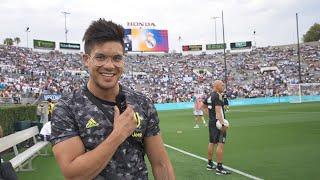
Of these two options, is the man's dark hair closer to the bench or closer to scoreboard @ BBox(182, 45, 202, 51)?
the bench

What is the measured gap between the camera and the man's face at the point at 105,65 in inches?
104

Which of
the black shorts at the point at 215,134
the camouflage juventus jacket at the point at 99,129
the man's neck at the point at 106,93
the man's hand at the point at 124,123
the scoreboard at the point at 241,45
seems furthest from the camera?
the scoreboard at the point at 241,45

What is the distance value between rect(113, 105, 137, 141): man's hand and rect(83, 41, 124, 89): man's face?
20 cm

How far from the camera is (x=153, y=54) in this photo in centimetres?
8731

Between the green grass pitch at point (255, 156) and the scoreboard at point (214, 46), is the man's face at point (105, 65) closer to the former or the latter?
the green grass pitch at point (255, 156)

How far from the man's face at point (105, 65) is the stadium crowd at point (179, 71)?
47.5 m

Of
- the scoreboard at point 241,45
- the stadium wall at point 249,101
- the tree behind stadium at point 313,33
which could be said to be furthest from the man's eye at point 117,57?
the tree behind stadium at point 313,33

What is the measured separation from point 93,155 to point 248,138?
54.5ft

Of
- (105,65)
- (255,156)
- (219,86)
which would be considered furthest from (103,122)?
(255,156)

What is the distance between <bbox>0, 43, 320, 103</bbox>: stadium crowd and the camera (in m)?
58.9

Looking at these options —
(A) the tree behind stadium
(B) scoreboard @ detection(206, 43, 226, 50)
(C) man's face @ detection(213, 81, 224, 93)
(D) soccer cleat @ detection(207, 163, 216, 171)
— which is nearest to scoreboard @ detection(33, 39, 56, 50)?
(B) scoreboard @ detection(206, 43, 226, 50)

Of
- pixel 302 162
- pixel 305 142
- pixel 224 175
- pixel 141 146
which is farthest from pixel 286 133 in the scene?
pixel 141 146

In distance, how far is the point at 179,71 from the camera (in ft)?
255

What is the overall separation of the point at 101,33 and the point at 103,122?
50 cm
